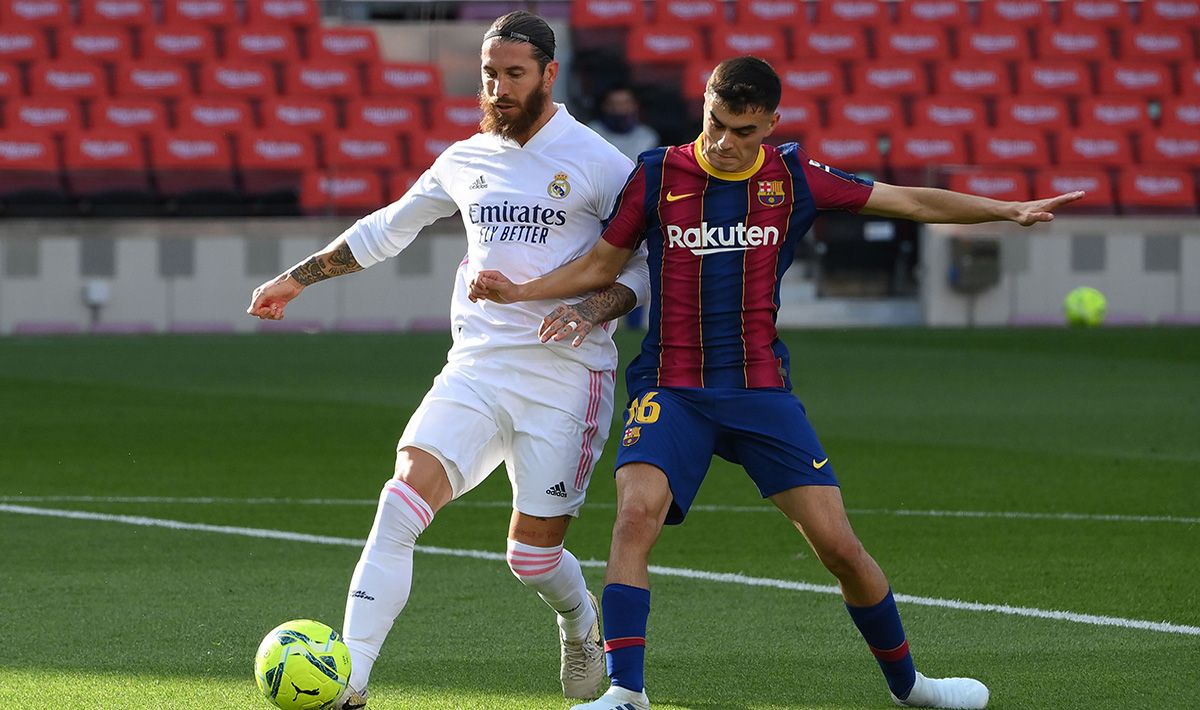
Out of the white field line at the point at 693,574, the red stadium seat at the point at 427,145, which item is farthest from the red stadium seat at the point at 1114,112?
the white field line at the point at 693,574

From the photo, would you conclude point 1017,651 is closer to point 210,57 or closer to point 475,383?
point 475,383

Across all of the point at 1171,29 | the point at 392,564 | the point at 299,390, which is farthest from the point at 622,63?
the point at 392,564

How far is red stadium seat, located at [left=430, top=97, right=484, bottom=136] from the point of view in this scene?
20312mm

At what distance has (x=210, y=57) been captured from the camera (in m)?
20.8

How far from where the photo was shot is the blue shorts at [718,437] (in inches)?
194

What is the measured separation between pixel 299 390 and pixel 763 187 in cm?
889

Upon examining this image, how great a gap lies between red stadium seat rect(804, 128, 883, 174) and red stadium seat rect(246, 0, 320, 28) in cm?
619

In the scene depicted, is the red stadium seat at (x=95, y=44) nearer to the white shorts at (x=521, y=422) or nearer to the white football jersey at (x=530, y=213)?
the white football jersey at (x=530, y=213)

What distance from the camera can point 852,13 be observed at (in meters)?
23.0

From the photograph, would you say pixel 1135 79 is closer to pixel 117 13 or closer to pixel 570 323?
pixel 117 13

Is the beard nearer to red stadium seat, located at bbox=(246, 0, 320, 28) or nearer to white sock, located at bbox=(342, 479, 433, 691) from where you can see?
white sock, located at bbox=(342, 479, 433, 691)

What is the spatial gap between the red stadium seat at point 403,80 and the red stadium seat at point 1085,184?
22.8 ft

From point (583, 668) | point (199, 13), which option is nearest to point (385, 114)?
point (199, 13)

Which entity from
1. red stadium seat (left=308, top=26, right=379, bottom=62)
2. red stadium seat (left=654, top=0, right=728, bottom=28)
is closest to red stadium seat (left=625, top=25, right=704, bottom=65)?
red stadium seat (left=654, top=0, right=728, bottom=28)
